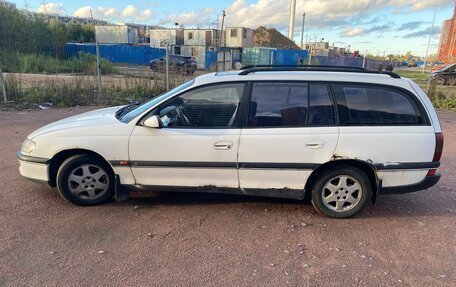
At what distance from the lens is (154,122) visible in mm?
3422

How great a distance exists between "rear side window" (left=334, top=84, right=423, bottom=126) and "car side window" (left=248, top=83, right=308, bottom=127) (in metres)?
0.41

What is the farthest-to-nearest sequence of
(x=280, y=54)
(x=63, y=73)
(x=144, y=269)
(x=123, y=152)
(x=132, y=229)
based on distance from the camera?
(x=280, y=54) < (x=63, y=73) < (x=123, y=152) < (x=132, y=229) < (x=144, y=269)

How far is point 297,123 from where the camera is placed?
346 cm

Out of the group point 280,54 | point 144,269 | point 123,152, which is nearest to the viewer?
point 144,269

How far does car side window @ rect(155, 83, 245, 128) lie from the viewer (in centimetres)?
353

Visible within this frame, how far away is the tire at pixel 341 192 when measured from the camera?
140 inches

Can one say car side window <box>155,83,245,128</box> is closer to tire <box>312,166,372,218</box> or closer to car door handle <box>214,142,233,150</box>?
car door handle <box>214,142,233,150</box>

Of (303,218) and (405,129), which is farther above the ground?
(405,129)

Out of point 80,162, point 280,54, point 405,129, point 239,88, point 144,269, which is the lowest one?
point 144,269

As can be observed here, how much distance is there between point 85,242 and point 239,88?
2.22 m

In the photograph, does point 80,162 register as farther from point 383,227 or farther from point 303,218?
point 383,227

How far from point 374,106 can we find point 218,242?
2.22 m

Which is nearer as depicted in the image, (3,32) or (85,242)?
(85,242)

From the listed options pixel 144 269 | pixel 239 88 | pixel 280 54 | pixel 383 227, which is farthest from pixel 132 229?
pixel 280 54
